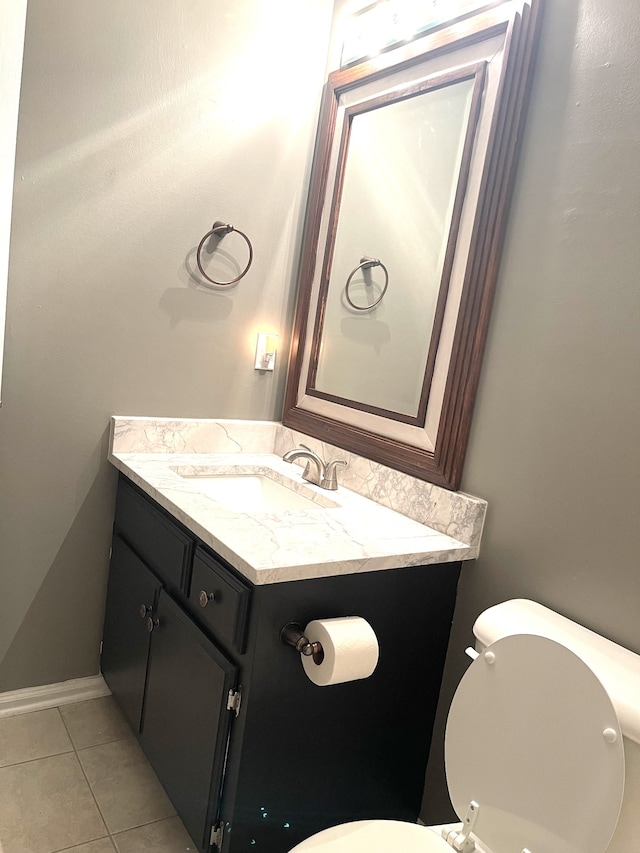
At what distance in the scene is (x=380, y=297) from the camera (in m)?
1.89

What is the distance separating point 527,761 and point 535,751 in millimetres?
25

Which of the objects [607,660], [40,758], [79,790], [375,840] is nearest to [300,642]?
[375,840]

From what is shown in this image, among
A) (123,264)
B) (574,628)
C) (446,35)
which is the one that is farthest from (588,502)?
(123,264)

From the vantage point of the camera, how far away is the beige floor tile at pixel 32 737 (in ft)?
5.84

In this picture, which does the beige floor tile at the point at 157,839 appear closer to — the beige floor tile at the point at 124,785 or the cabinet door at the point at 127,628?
the beige floor tile at the point at 124,785

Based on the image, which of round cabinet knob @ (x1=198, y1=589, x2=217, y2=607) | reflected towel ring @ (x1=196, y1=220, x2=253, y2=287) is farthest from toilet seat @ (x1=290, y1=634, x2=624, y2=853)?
reflected towel ring @ (x1=196, y1=220, x2=253, y2=287)

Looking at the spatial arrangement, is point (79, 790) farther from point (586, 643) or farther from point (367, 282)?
point (367, 282)

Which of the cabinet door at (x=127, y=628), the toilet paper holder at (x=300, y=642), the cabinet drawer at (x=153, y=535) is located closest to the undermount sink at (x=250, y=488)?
the cabinet drawer at (x=153, y=535)

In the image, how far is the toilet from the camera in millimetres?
981

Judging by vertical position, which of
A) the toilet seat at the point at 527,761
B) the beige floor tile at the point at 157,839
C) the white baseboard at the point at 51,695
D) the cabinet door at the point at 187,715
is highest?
the toilet seat at the point at 527,761

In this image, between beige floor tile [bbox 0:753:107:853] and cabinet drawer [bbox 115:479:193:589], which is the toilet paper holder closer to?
cabinet drawer [bbox 115:479:193:589]

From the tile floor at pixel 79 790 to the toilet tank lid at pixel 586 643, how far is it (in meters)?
0.99

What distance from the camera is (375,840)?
3.68 ft

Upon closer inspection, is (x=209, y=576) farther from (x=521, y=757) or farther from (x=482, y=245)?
(x=482, y=245)
